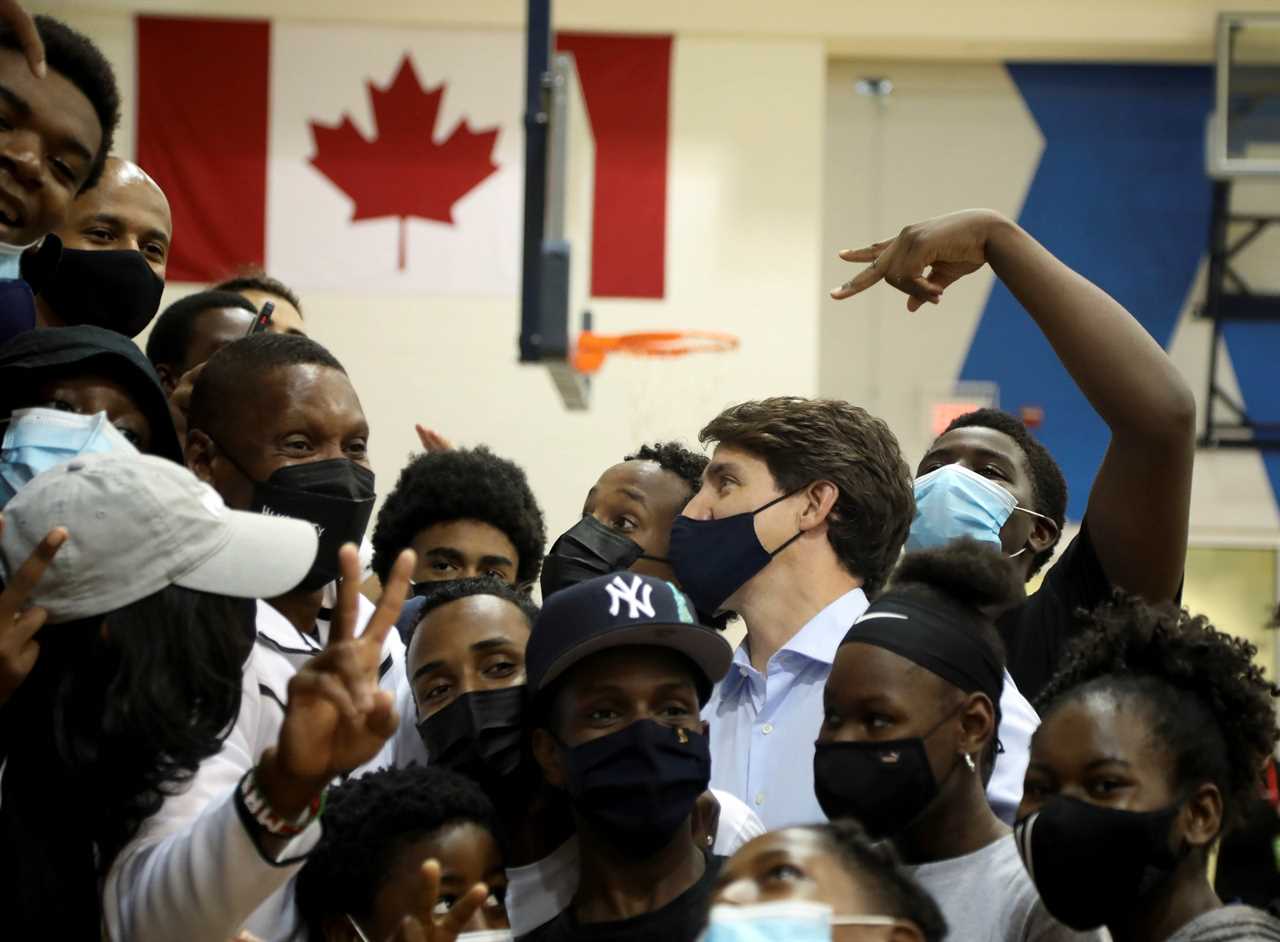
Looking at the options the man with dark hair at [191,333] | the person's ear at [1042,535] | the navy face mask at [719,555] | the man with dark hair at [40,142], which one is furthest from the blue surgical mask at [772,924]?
the man with dark hair at [191,333]

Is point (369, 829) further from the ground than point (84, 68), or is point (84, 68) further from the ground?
point (84, 68)

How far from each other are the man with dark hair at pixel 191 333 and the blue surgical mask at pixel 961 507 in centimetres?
181

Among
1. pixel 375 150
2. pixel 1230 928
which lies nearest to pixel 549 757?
pixel 1230 928

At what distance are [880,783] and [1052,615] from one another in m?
0.84

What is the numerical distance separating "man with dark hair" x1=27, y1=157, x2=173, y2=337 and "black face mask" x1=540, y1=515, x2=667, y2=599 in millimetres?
1108

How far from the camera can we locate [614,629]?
266cm

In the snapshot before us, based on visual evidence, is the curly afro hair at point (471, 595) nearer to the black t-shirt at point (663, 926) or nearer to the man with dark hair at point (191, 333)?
the black t-shirt at point (663, 926)

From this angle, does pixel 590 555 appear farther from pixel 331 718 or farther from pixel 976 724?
pixel 331 718

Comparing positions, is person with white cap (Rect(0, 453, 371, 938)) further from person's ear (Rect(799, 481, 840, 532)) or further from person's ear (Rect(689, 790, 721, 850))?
person's ear (Rect(799, 481, 840, 532))

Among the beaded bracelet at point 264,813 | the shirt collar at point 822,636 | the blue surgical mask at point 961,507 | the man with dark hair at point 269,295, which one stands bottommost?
the beaded bracelet at point 264,813

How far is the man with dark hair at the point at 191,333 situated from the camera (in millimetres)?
4090

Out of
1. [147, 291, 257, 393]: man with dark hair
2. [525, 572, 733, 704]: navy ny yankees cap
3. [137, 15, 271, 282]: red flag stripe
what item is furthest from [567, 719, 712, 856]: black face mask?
[137, 15, 271, 282]: red flag stripe

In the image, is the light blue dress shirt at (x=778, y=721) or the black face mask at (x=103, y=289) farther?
the black face mask at (x=103, y=289)

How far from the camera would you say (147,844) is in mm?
2197
